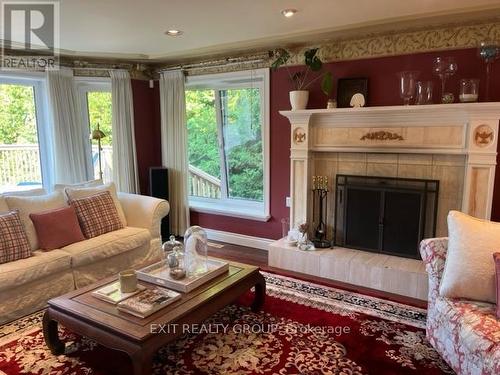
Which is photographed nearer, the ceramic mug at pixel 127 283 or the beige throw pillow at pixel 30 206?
the ceramic mug at pixel 127 283

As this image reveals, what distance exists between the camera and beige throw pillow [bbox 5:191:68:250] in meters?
3.06

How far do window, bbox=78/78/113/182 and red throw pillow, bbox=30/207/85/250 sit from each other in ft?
5.56

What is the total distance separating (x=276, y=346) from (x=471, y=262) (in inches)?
50.1

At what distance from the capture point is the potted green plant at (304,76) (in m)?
3.62

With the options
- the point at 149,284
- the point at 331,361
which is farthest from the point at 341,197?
the point at 149,284

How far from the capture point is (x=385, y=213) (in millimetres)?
3568

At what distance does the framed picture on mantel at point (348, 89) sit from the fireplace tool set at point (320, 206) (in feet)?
2.63

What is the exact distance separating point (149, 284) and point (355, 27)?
276 centimetres

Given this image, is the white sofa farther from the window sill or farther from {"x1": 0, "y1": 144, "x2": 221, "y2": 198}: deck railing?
{"x1": 0, "y1": 144, "x2": 221, "y2": 198}: deck railing

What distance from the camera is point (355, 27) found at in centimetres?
328

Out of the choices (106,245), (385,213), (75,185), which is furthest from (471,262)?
(75,185)

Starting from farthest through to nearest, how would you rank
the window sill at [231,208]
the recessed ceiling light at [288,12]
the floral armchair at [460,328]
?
the window sill at [231,208] < the recessed ceiling light at [288,12] < the floral armchair at [460,328]

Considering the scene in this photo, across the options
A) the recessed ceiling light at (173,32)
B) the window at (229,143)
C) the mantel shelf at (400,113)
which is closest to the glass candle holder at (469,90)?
the mantel shelf at (400,113)

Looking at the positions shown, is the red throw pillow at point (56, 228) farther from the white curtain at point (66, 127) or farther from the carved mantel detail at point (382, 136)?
the carved mantel detail at point (382, 136)
